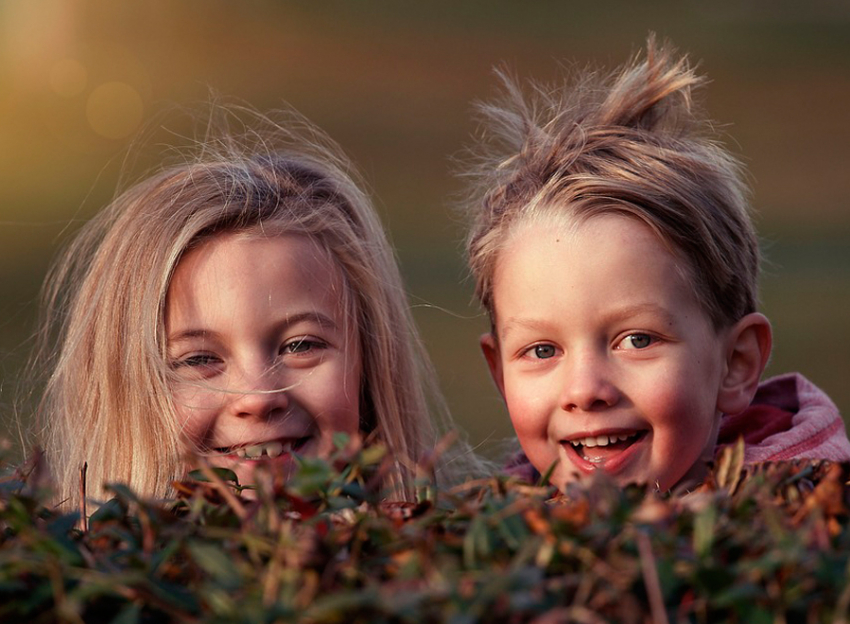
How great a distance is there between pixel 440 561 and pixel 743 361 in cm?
167

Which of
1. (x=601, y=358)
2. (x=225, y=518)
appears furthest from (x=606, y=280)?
(x=225, y=518)

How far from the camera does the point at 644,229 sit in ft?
6.80

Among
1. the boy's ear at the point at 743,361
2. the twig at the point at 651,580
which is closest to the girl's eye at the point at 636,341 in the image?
the boy's ear at the point at 743,361

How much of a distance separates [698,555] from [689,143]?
1.78 m

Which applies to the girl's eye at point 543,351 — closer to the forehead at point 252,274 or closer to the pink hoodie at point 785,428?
the pink hoodie at point 785,428

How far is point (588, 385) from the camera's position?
1957 mm

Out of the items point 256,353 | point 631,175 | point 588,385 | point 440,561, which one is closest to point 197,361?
point 256,353

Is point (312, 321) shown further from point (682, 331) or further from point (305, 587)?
point (305, 587)

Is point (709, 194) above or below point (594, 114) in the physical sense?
below

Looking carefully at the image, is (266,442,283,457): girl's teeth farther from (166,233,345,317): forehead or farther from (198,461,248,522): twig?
(198,461,248,522): twig

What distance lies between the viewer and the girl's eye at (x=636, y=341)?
201 centimetres

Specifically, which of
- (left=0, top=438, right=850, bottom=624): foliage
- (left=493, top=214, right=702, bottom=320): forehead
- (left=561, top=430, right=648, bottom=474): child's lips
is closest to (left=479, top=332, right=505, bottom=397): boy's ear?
(left=493, top=214, right=702, bottom=320): forehead

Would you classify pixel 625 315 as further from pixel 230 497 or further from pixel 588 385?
pixel 230 497

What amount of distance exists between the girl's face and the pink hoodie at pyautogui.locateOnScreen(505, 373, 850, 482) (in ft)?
1.47
